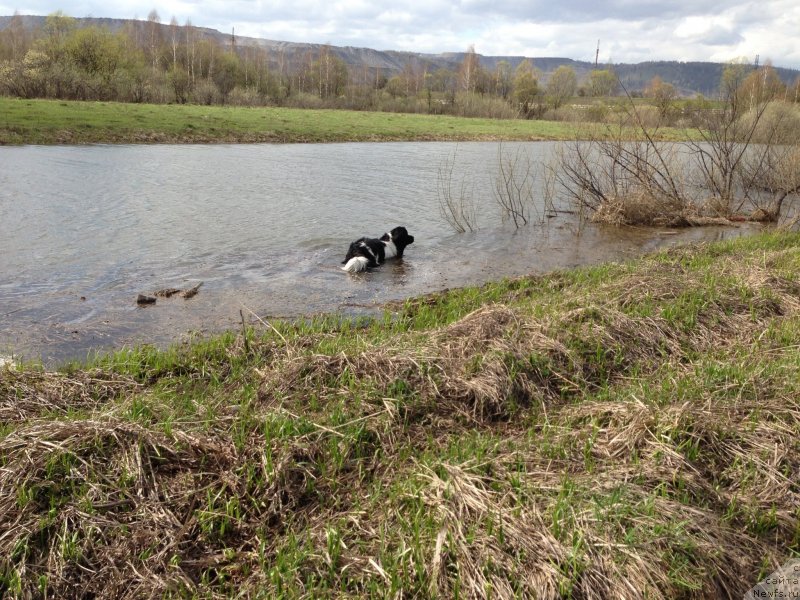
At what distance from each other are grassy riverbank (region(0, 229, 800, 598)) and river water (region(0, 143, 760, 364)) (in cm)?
224

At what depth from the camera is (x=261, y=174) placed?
21844 mm

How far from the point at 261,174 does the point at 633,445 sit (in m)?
19.7

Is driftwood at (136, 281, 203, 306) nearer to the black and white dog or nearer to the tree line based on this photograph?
the black and white dog

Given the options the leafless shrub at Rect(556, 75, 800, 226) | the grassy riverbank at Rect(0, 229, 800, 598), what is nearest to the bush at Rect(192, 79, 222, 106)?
the leafless shrub at Rect(556, 75, 800, 226)

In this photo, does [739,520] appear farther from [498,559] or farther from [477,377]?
[477,377]

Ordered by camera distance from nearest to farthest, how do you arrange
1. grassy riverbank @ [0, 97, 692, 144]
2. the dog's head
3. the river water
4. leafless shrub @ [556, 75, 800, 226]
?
the river water < the dog's head < leafless shrub @ [556, 75, 800, 226] < grassy riverbank @ [0, 97, 692, 144]

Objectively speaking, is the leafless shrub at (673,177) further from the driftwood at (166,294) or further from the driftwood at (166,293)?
the driftwood at (166,293)

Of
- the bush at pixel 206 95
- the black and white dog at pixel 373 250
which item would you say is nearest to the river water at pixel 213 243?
the black and white dog at pixel 373 250

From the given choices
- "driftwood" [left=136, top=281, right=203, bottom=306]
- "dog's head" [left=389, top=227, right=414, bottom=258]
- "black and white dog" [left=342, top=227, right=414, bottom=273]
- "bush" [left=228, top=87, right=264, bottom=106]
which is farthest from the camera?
"bush" [left=228, top=87, right=264, bottom=106]

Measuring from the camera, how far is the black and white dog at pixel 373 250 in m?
10.7

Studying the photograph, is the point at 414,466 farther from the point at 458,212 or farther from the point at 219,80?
the point at 219,80

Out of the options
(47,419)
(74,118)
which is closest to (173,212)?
(47,419)

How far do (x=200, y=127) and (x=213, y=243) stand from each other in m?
24.4

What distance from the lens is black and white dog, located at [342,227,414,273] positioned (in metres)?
10.7
